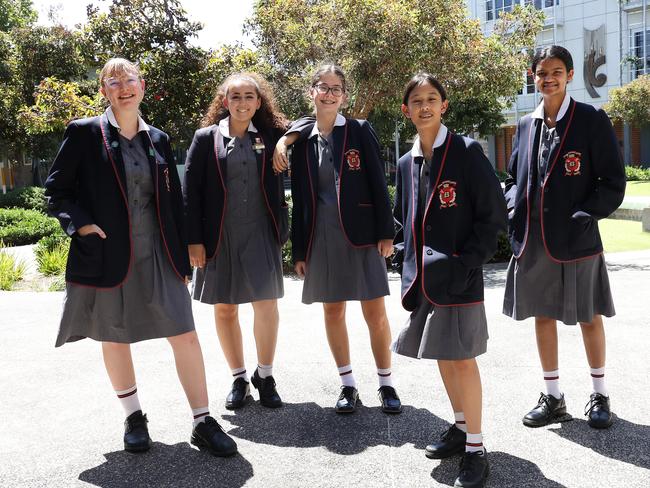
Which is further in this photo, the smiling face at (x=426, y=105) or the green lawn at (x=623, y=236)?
the green lawn at (x=623, y=236)

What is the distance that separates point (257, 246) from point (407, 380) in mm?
1408

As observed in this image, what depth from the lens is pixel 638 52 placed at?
3775cm

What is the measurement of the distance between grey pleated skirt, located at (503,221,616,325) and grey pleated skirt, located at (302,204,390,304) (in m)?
0.81

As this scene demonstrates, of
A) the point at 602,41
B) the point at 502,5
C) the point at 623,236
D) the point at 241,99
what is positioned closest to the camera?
the point at 241,99

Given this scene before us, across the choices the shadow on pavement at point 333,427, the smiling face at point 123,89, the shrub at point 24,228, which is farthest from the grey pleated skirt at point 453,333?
the shrub at point 24,228

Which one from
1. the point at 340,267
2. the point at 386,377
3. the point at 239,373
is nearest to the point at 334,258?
the point at 340,267

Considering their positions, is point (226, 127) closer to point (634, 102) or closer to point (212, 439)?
point (212, 439)

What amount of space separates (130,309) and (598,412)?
2.60 metres

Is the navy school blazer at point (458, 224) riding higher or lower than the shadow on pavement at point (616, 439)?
higher

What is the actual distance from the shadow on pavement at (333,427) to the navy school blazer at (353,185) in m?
0.97

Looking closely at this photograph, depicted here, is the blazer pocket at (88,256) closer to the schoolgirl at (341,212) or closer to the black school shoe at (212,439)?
the black school shoe at (212,439)

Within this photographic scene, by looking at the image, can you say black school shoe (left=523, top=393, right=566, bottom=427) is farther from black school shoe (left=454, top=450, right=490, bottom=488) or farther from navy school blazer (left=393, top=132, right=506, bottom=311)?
navy school blazer (left=393, top=132, right=506, bottom=311)

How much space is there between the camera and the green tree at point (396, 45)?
30.6 feet

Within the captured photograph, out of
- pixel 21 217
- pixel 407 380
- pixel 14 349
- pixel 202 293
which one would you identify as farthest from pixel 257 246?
pixel 21 217
